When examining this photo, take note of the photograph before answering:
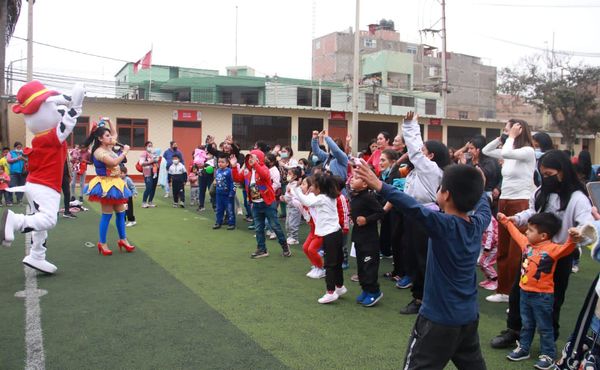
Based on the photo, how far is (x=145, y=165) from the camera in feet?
40.4

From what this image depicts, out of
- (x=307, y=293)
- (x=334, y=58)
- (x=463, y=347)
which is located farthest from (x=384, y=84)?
(x=463, y=347)

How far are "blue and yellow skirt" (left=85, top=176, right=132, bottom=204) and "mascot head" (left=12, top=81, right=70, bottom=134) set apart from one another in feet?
4.94

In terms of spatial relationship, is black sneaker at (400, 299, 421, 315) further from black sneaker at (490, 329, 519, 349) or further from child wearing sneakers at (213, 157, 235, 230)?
child wearing sneakers at (213, 157, 235, 230)

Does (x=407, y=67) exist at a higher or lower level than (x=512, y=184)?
higher

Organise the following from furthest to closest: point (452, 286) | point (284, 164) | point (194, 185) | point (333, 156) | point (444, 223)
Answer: point (194, 185), point (284, 164), point (333, 156), point (452, 286), point (444, 223)

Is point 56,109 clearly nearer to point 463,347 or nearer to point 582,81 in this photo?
point 463,347

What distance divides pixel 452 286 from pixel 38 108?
5002 mm

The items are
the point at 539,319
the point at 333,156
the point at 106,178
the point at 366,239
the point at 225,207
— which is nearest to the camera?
the point at 539,319

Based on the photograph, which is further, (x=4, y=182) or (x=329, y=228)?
(x=4, y=182)

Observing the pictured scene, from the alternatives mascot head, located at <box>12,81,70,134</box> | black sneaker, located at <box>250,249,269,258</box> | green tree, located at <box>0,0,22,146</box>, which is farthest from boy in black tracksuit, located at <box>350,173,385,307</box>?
green tree, located at <box>0,0,22,146</box>

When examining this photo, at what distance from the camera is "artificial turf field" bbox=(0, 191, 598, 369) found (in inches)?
154

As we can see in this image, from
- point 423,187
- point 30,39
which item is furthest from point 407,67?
point 423,187

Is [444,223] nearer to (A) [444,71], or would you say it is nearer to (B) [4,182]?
(B) [4,182]

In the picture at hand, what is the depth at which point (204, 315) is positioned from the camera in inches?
191
